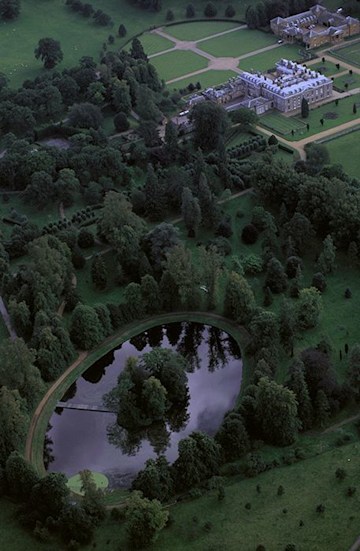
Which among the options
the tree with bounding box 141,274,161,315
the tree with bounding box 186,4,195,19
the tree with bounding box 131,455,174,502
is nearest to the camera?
the tree with bounding box 131,455,174,502

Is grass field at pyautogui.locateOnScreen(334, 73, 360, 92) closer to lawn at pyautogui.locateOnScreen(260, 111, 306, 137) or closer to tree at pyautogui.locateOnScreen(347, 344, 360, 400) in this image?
lawn at pyautogui.locateOnScreen(260, 111, 306, 137)

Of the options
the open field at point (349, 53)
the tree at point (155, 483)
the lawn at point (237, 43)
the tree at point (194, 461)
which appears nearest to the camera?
the tree at point (155, 483)

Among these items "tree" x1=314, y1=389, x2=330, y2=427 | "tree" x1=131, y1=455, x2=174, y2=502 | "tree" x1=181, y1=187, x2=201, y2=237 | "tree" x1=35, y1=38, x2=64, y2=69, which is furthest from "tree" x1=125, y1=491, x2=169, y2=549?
"tree" x1=35, y1=38, x2=64, y2=69

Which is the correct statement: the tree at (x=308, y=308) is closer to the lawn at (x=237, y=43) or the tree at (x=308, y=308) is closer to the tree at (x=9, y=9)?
the lawn at (x=237, y=43)

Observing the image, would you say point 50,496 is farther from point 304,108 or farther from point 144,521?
point 304,108

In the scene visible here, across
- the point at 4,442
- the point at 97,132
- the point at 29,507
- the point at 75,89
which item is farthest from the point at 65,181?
the point at 29,507

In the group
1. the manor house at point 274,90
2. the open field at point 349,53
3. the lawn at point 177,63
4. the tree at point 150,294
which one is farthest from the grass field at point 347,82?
the tree at point 150,294

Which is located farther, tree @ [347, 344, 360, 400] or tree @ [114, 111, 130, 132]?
tree @ [114, 111, 130, 132]

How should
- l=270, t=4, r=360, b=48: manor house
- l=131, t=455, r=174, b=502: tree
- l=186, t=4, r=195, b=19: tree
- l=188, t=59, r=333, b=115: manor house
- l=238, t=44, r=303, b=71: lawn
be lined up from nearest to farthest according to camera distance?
l=131, t=455, r=174, b=502: tree → l=188, t=59, r=333, b=115: manor house → l=238, t=44, r=303, b=71: lawn → l=270, t=4, r=360, b=48: manor house → l=186, t=4, r=195, b=19: tree
